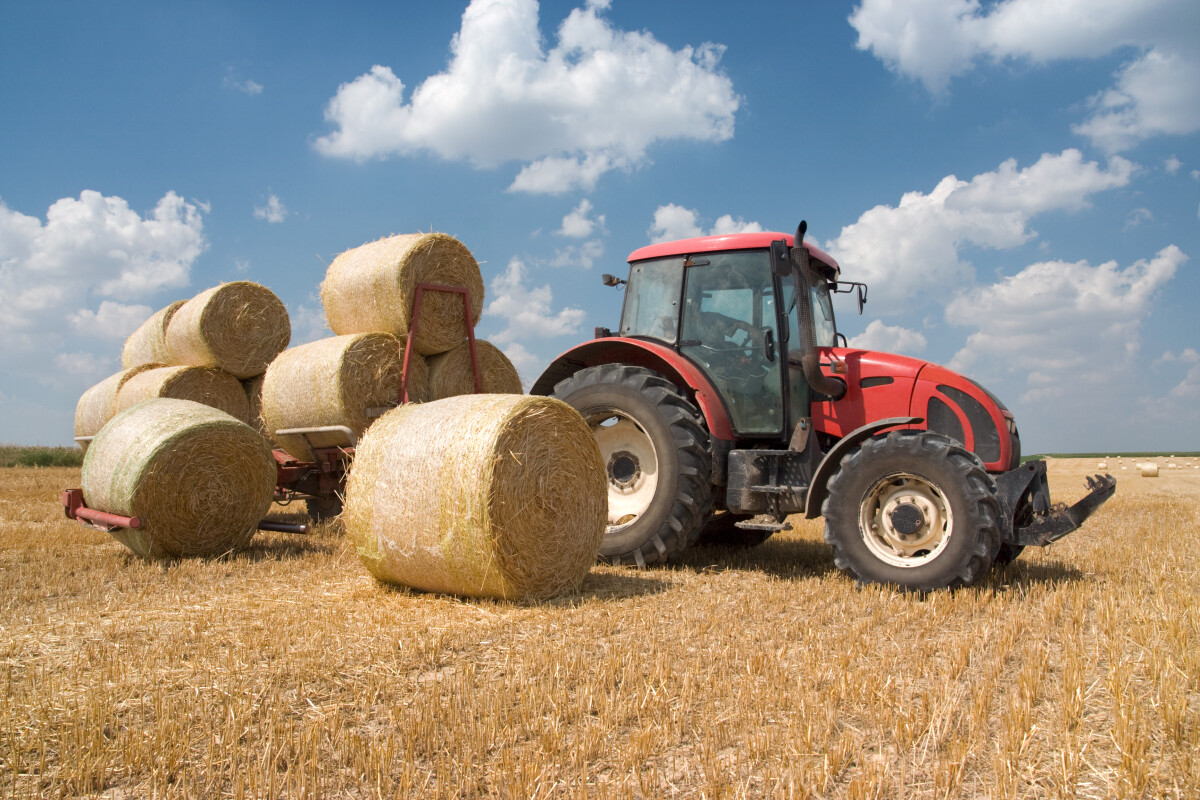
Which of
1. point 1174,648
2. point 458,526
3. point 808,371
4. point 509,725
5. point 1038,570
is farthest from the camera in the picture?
point 1038,570

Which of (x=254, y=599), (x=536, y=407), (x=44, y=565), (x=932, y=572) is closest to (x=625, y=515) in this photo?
(x=536, y=407)

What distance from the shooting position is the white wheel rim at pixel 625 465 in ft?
19.9

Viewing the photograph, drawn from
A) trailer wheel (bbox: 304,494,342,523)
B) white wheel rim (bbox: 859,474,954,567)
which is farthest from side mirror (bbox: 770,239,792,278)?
trailer wheel (bbox: 304,494,342,523)

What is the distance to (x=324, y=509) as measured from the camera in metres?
8.41

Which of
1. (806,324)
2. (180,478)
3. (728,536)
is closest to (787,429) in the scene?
(806,324)

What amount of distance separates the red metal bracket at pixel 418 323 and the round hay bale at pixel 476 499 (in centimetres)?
253

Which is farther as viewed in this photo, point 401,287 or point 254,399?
point 254,399

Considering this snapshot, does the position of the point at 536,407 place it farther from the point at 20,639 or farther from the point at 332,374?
the point at 332,374

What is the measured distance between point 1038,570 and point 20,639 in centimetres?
596

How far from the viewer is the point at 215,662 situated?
137 inches

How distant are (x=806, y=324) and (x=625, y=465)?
165 cm

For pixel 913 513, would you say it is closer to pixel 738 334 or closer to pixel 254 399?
pixel 738 334

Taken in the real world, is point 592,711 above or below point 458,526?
below

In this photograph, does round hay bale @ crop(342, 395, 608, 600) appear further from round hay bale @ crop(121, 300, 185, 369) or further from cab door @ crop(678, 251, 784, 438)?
round hay bale @ crop(121, 300, 185, 369)
